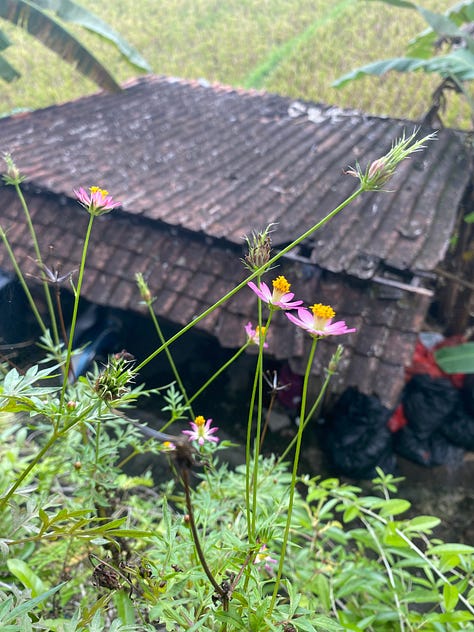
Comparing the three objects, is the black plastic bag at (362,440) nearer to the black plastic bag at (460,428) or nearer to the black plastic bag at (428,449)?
the black plastic bag at (428,449)

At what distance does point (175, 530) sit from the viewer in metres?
0.65

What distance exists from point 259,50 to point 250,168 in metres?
8.16

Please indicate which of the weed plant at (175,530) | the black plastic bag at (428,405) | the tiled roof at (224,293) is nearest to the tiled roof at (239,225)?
the tiled roof at (224,293)

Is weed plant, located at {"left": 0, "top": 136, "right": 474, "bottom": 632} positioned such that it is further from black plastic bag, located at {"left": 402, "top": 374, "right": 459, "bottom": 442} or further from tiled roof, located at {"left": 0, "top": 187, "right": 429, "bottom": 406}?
black plastic bag, located at {"left": 402, "top": 374, "right": 459, "bottom": 442}

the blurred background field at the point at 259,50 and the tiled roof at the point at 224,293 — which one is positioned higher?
the blurred background field at the point at 259,50

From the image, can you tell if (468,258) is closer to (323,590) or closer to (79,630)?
(323,590)

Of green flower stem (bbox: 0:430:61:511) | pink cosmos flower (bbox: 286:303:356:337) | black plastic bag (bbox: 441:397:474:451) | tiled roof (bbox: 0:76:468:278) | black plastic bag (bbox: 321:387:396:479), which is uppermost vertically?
tiled roof (bbox: 0:76:468:278)

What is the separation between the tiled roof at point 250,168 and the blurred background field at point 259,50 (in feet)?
10.8

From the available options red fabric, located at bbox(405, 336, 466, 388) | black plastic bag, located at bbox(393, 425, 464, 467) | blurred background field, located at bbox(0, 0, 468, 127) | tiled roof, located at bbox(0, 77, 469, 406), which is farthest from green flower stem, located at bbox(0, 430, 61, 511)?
blurred background field, located at bbox(0, 0, 468, 127)

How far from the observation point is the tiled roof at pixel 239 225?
7.27ft

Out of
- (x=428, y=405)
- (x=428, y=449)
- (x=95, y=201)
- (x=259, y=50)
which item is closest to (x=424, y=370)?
(x=428, y=405)

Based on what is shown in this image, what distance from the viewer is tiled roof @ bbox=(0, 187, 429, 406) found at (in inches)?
86.7

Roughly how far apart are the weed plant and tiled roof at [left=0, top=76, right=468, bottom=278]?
4.38 ft

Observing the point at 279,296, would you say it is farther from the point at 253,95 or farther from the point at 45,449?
the point at 253,95
